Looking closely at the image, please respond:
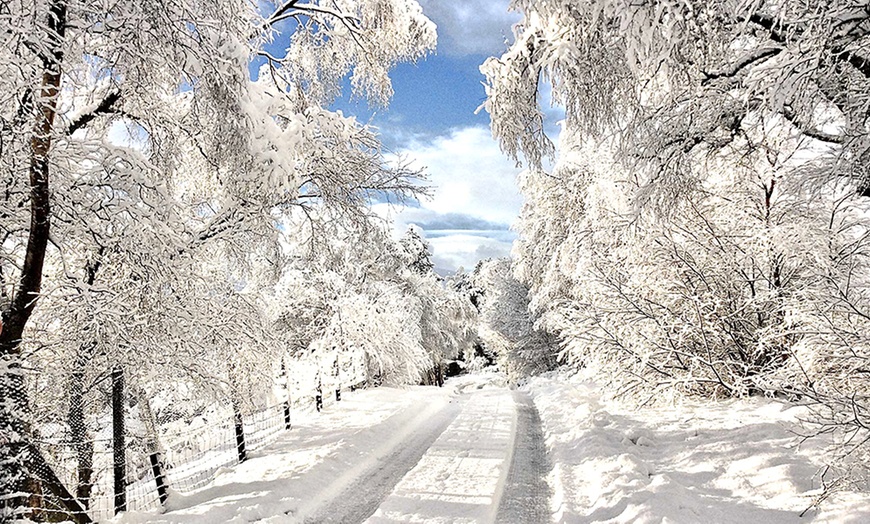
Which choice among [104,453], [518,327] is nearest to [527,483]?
[104,453]

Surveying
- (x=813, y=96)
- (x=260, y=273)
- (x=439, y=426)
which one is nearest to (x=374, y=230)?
(x=260, y=273)

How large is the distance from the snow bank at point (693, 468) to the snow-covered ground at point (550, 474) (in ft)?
0.07

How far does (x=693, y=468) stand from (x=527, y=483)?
86.0 inches

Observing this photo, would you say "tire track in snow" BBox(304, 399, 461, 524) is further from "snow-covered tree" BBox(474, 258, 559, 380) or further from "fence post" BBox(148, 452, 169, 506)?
"snow-covered tree" BBox(474, 258, 559, 380)

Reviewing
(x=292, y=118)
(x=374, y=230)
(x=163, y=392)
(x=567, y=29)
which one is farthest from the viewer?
(x=163, y=392)

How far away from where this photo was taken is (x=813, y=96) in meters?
3.27

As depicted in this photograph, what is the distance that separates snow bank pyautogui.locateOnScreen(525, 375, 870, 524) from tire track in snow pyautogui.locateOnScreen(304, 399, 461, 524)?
7.74ft

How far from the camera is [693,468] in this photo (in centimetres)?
664

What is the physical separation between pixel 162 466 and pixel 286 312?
1035 centimetres

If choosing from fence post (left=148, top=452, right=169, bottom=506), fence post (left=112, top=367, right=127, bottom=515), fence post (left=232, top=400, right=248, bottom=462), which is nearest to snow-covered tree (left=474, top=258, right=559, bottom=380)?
fence post (left=232, top=400, right=248, bottom=462)

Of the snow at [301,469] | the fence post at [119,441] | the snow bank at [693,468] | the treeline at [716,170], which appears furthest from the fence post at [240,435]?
the treeline at [716,170]

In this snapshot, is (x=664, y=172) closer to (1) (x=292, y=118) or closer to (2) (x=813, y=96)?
(2) (x=813, y=96)

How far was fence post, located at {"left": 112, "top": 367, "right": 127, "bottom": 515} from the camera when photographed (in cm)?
657

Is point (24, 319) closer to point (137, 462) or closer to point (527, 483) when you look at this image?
point (137, 462)
